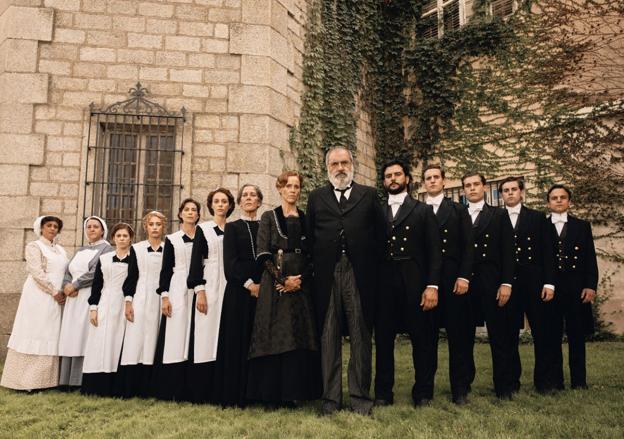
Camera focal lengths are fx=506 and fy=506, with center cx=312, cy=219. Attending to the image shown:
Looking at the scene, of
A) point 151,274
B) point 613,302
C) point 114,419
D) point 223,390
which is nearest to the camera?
point 114,419

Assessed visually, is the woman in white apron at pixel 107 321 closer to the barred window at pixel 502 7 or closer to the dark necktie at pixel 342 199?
the dark necktie at pixel 342 199

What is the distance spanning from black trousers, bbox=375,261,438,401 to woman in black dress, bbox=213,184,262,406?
1.13 metres

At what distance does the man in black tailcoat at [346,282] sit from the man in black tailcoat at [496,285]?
3.66 feet

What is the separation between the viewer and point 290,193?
14.4ft

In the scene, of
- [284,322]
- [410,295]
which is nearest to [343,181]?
[410,295]

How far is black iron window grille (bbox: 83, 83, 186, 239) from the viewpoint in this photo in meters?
7.33

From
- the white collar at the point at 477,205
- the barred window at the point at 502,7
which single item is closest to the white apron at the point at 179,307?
the white collar at the point at 477,205

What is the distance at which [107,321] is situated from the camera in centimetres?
513

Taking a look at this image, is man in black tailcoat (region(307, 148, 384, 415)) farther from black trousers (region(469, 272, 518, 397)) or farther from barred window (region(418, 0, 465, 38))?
barred window (region(418, 0, 465, 38))

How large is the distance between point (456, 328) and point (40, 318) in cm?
426

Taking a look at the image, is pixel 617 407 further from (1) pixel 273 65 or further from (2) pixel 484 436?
(1) pixel 273 65

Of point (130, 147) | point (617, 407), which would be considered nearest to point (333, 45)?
point (130, 147)

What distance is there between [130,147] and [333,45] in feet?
14.1

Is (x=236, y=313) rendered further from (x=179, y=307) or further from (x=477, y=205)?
A: (x=477, y=205)
